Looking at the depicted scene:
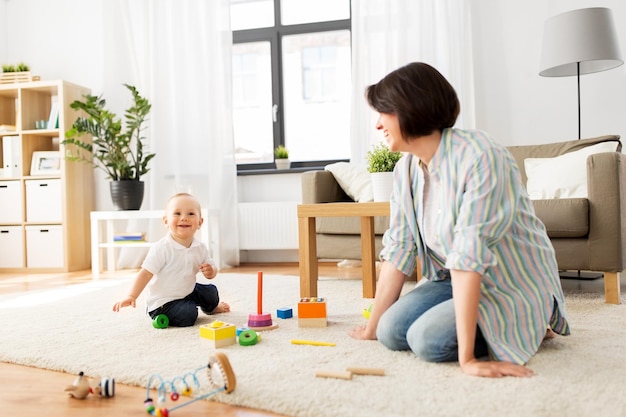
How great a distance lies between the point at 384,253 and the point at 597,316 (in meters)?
0.96

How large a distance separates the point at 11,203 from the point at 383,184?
324 cm

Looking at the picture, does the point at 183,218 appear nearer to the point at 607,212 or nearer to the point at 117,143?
the point at 607,212

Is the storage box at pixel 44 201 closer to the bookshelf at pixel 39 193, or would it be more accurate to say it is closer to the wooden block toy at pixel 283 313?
the bookshelf at pixel 39 193

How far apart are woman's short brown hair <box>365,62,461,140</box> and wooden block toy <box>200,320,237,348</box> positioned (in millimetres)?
769

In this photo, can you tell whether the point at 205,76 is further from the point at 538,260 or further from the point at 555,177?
the point at 538,260

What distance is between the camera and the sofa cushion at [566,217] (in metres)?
2.41

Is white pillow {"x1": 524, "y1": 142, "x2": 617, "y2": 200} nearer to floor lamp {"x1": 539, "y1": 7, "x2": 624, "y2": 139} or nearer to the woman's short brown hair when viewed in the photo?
floor lamp {"x1": 539, "y1": 7, "x2": 624, "y2": 139}

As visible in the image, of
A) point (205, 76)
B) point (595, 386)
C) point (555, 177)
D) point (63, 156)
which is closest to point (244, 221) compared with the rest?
point (205, 76)

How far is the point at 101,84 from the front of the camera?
4801mm

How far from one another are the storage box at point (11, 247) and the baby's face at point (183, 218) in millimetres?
2906

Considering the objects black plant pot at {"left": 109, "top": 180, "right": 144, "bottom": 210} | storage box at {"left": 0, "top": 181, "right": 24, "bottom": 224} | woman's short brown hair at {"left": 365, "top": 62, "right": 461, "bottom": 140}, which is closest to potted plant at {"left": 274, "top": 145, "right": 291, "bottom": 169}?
black plant pot at {"left": 109, "top": 180, "right": 144, "bottom": 210}

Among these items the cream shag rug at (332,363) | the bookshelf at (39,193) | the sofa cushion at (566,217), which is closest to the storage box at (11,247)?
the bookshelf at (39,193)

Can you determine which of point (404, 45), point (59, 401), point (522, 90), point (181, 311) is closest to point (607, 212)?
point (181, 311)

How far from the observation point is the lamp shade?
327 cm
